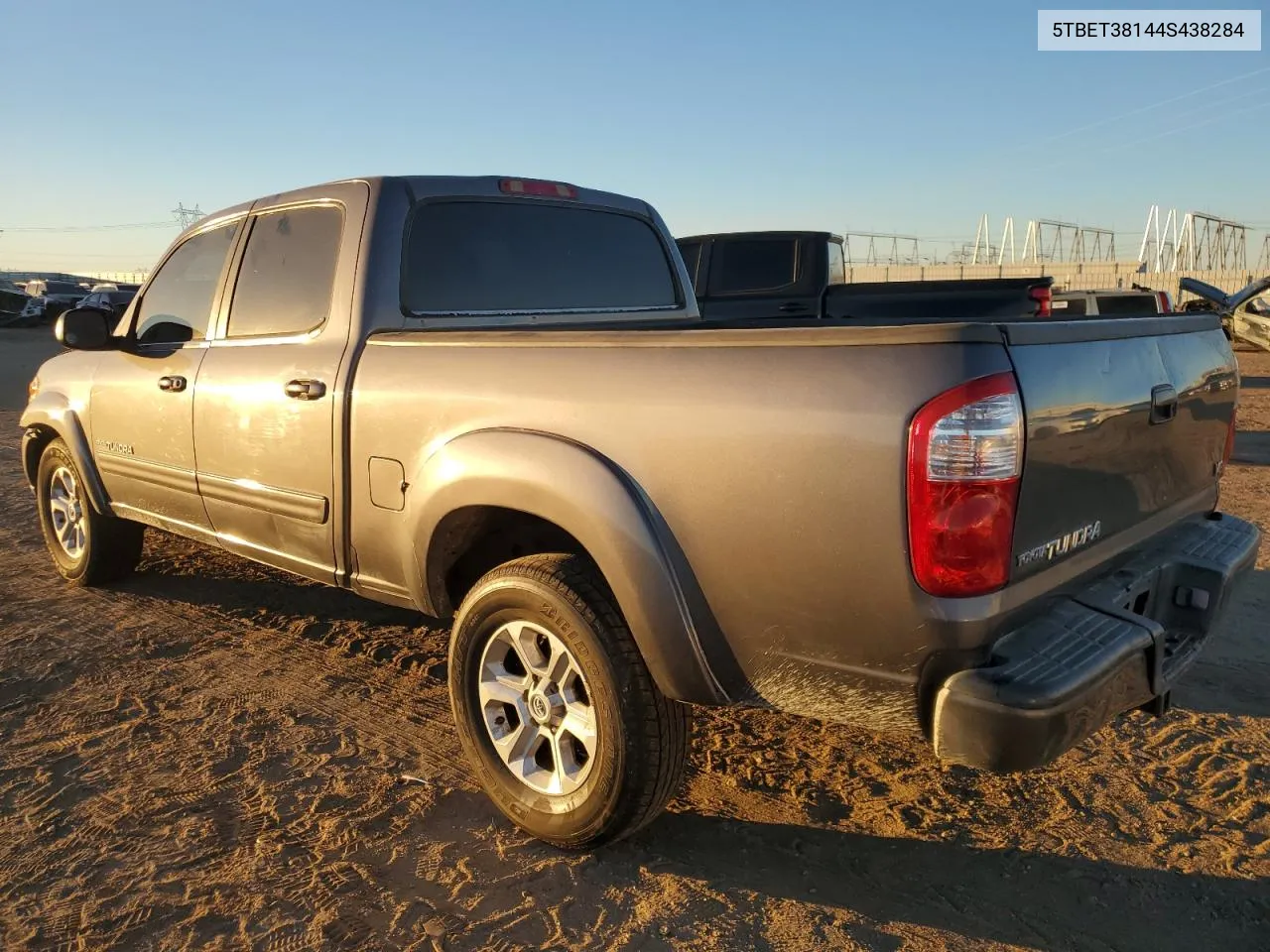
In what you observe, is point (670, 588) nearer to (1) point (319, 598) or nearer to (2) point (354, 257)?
(2) point (354, 257)

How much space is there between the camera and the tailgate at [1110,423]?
204cm

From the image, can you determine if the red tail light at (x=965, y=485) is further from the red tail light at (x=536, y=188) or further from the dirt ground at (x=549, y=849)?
the red tail light at (x=536, y=188)

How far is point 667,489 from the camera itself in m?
2.29

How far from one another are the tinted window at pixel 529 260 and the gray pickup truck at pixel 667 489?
13mm

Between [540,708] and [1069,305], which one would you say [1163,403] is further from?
[1069,305]

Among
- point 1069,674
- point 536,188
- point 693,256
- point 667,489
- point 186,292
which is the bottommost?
point 1069,674

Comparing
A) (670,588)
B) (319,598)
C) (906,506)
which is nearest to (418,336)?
(670,588)

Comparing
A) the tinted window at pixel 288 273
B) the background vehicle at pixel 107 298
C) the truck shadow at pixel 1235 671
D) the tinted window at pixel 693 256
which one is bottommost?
the truck shadow at pixel 1235 671

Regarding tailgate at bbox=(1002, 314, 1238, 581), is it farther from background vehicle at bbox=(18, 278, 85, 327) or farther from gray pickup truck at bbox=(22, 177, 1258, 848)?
background vehicle at bbox=(18, 278, 85, 327)

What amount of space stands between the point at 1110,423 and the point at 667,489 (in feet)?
3.66

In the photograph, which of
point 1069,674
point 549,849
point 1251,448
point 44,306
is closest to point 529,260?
point 549,849

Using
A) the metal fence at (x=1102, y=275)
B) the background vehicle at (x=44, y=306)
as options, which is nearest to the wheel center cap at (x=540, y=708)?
the metal fence at (x=1102, y=275)

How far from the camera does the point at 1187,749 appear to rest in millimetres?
3240

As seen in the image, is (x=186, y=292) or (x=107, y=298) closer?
(x=186, y=292)
